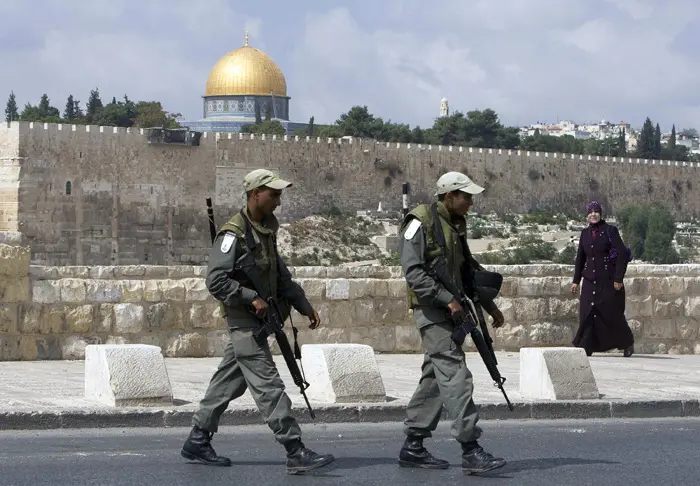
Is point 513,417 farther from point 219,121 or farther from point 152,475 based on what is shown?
point 219,121

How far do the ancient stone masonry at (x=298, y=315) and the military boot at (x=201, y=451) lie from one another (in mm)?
3550

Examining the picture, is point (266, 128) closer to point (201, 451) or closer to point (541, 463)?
point (541, 463)

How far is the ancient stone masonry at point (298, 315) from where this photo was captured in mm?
8938

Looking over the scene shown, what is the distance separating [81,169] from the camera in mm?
44219

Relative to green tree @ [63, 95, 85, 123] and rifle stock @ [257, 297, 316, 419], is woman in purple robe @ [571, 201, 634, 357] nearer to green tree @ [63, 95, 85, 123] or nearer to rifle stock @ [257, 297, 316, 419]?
rifle stock @ [257, 297, 316, 419]

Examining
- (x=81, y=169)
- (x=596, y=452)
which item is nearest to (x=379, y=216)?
(x=81, y=169)

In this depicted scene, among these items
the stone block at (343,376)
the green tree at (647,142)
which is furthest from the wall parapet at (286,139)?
the stone block at (343,376)

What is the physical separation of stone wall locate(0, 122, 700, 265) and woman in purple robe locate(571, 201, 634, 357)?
3446 cm

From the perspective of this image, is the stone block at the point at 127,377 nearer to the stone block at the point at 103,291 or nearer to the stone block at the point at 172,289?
the stone block at the point at 103,291

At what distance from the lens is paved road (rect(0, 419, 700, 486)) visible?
5301 mm

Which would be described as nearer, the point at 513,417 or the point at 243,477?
the point at 243,477

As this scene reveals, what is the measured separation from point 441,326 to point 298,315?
4.36 meters

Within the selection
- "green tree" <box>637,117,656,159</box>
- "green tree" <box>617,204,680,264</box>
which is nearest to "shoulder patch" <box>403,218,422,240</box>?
"green tree" <box>617,204,680,264</box>

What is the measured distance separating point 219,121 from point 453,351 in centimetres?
6673
